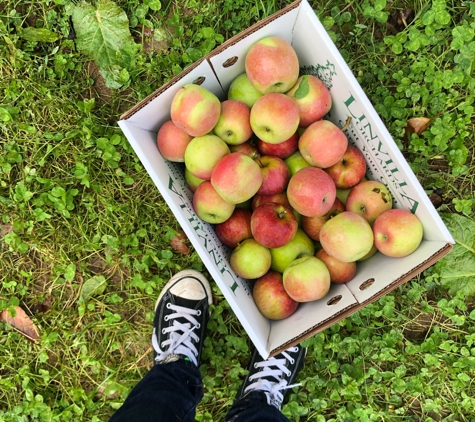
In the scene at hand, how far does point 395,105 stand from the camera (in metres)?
2.19

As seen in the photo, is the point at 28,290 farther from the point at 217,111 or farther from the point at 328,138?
the point at 328,138

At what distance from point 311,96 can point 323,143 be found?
0.64ft

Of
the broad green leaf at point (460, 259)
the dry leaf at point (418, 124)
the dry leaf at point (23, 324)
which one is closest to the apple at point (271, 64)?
the dry leaf at point (418, 124)

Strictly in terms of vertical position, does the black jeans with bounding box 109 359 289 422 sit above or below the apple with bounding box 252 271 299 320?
below

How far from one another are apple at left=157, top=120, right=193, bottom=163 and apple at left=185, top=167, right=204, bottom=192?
3.7 inches

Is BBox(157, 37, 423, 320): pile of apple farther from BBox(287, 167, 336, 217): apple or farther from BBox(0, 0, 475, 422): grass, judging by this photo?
BBox(0, 0, 475, 422): grass

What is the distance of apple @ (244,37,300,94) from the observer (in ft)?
5.31

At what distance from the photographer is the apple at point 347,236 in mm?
1628

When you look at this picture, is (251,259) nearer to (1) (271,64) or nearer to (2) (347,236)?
(2) (347,236)

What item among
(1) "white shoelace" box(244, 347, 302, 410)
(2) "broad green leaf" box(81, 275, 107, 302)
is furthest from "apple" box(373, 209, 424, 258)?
(2) "broad green leaf" box(81, 275, 107, 302)

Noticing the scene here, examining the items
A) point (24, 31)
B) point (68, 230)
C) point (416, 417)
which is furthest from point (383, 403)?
point (24, 31)

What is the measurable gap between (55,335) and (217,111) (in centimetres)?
141

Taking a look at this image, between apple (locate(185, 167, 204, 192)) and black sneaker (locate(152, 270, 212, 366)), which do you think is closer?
apple (locate(185, 167, 204, 192))

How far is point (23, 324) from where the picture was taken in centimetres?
225
